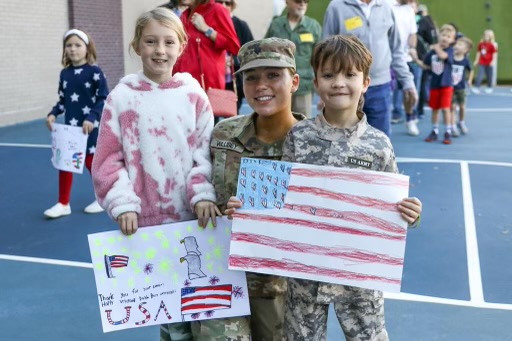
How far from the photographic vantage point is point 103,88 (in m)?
5.82

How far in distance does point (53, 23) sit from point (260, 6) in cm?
1037

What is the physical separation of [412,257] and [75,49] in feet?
11.5

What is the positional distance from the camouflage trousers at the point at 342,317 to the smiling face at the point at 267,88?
0.69 m

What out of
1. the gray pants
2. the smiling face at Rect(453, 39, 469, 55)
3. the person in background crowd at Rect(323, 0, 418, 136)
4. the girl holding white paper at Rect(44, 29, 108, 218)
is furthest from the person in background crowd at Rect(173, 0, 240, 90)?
the gray pants

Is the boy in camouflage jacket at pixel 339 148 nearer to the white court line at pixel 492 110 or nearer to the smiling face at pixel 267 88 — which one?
the smiling face at pixel 267 88

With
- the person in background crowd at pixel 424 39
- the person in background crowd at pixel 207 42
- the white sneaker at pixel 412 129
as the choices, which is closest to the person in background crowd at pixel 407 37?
the white sneaker at pixel 412 129

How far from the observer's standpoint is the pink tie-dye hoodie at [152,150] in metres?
2.52

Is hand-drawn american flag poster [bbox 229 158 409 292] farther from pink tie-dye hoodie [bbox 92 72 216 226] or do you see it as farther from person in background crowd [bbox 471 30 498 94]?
person in background crowd [bbox 471 30 498 94]

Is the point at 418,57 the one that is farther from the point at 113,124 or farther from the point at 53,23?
the point at 113,124

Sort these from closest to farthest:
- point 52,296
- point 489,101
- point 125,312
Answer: point 125,312
point 52,296
point 489,101

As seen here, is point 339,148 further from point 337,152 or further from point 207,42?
point 207,42

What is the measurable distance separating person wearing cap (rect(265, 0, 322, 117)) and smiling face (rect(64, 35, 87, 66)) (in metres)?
2.41

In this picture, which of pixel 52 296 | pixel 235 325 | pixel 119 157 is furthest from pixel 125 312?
pixel 52 296

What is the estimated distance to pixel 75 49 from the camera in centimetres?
580
